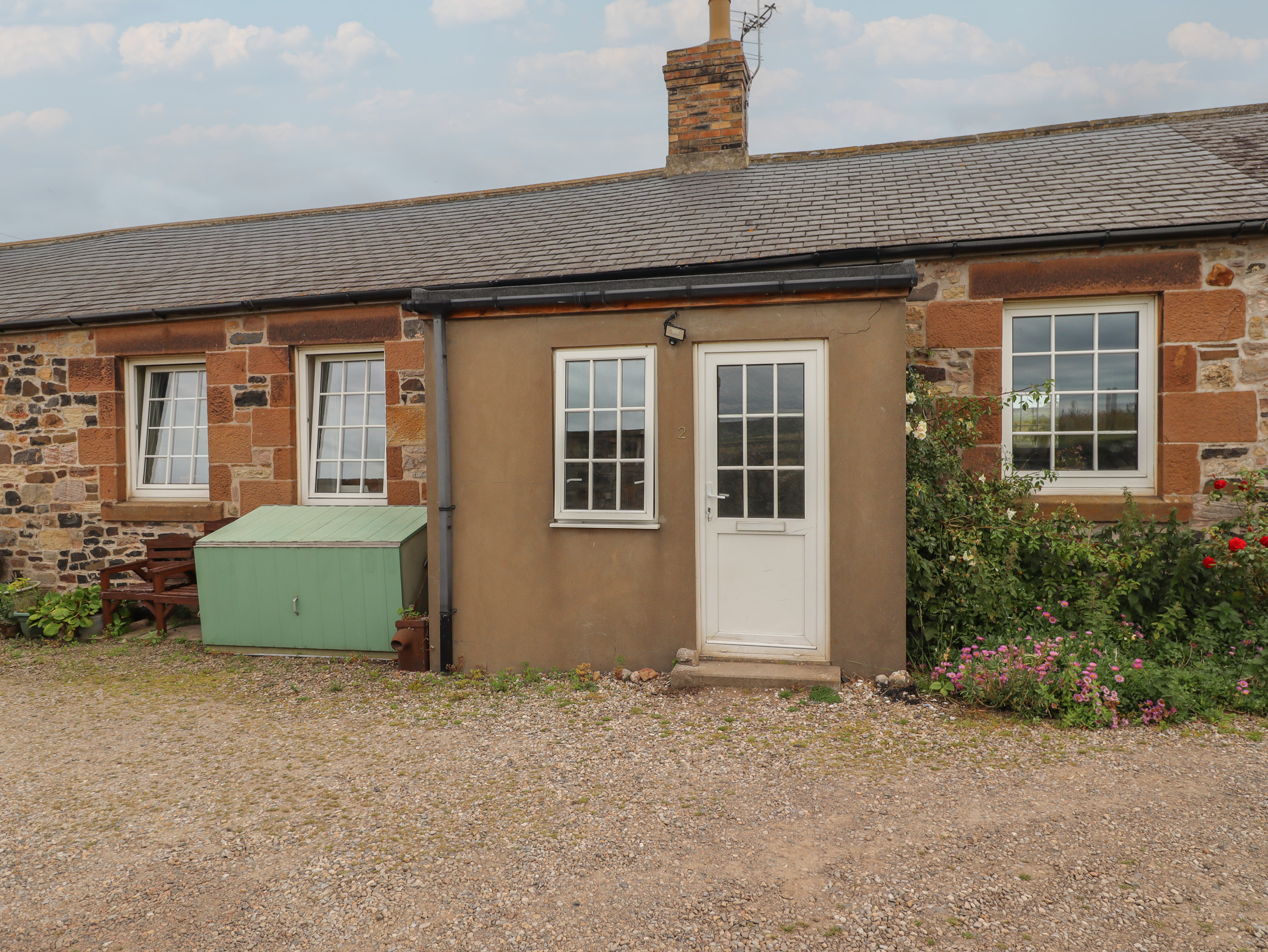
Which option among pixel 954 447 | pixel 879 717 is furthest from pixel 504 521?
pixel 954 447

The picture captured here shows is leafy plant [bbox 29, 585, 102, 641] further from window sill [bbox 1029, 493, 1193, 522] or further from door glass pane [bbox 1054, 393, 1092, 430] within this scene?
door glass pane [bbox 1054, 393, 1092, 430]

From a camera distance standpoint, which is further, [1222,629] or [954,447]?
[954,447]

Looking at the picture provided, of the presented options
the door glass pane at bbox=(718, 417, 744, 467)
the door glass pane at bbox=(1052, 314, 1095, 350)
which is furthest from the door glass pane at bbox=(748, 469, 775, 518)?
the door glass pane at bbox=(1052, 314, 1095, 350)

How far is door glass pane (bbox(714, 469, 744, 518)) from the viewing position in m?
5.15

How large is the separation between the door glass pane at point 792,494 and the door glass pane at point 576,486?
1.35 meters

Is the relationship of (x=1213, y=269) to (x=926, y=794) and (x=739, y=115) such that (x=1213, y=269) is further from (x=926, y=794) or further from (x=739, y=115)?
(x=739, y=115)

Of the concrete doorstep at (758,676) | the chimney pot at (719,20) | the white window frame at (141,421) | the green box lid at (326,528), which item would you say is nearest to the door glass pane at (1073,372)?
the concrete doorstep at (758,676)

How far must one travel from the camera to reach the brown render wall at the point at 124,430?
7.52m

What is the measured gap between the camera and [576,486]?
539 centimetres

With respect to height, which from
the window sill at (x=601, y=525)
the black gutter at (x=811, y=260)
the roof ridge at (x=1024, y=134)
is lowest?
the window sill at (x=601, y=525)

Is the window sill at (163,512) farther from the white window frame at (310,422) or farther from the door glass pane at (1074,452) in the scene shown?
the door glass pane at (1074,452)

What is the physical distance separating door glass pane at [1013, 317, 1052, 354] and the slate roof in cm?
71

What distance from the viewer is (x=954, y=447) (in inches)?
237

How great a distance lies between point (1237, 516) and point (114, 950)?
23.3 feet
